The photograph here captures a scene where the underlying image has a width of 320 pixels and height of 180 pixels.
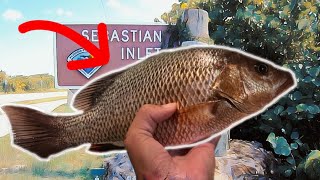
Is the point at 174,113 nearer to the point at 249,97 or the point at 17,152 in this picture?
the point at 249,97

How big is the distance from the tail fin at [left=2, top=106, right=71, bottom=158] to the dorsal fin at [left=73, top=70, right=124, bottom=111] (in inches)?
2.3


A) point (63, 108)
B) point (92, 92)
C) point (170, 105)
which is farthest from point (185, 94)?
point (63, 108)

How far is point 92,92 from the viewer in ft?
3.26

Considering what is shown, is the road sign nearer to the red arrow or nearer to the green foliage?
the red arrow

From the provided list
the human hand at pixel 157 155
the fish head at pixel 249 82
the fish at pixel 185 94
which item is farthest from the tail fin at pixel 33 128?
the fish head at pixel 249 82

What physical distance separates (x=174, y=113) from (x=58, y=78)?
67cm

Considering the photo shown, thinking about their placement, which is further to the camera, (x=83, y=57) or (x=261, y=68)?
(x=83, y=57)

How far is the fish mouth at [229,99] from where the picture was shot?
2.83 feet

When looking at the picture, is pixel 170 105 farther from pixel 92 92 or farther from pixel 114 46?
pixel 114 46

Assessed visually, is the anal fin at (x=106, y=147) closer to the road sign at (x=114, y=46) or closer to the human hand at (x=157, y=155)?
the human hand at (x=157, y=155)

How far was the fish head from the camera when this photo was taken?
0.87 m

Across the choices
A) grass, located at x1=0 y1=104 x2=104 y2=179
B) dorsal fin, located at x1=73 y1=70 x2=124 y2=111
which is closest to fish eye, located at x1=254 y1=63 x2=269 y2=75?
dorsal fin, located at x1=73 y1=70 x2=124 y2=111

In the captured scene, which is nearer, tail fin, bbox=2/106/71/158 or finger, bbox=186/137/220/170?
finger, bbox=186/137/220/170

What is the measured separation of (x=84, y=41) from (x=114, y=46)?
0.08 meters
